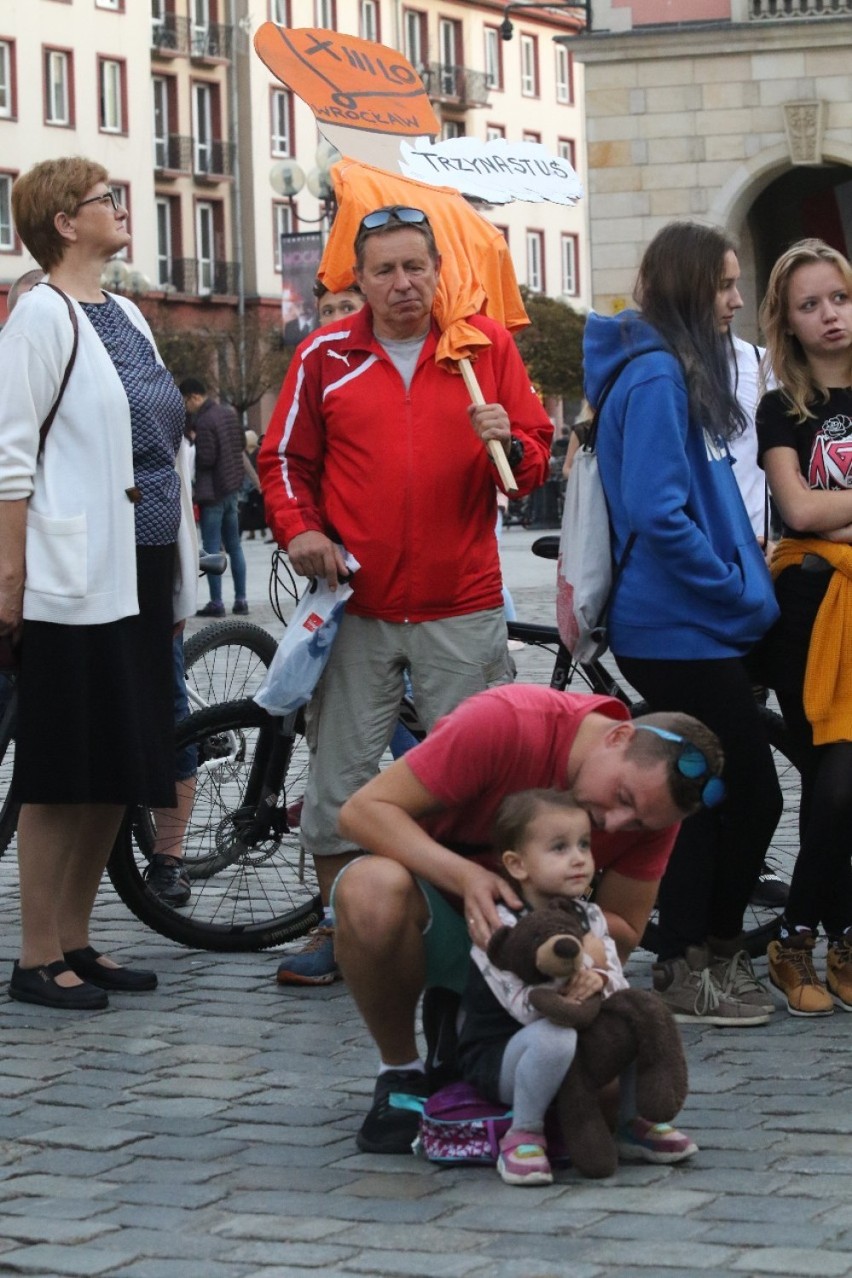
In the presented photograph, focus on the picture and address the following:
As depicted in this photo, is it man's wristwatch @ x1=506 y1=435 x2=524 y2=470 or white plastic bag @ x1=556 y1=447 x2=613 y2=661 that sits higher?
man's wristwatch @ x1=506 y1=435 x2=524 y2=470

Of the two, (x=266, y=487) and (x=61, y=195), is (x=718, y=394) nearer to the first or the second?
(x=266, y=487)

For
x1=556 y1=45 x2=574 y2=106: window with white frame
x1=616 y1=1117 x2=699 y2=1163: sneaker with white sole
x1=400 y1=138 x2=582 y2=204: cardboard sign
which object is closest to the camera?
x1=616 y1=1117 x2=699 y2=1163: sneaker with white sole

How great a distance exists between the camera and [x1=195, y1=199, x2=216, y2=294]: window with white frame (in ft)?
220

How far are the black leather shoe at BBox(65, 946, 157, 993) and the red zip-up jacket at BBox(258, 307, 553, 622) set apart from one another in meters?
1.08

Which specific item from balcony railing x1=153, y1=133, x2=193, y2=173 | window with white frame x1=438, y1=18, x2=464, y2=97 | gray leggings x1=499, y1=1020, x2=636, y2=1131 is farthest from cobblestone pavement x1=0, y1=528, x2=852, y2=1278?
window with white frame x1=438, y1=18, x2=464, y2=97

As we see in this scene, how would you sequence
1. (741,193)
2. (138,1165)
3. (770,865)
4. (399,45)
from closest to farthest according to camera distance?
(138,1165) → (770,865) → (741,193) → (399,45)

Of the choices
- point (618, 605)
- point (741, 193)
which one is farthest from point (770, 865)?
point (741, 193)

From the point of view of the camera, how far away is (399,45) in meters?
74.4

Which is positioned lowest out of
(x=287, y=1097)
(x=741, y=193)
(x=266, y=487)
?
(x=287, y=1097)

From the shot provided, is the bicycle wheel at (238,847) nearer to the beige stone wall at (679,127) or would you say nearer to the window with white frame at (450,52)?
the beige stone wall at (679,127)

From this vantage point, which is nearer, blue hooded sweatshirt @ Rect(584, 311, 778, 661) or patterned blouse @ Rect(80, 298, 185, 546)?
blue hooded sweatshirt @ Rect(584, 311, 778, 661)

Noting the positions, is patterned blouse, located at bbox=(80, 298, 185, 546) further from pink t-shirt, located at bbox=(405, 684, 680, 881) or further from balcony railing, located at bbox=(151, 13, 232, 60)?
balcony railing, located at bbox=(151, 13, 232, 60)

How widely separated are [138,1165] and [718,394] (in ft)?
7.47

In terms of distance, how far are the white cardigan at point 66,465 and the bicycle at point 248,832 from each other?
28.8 inches
